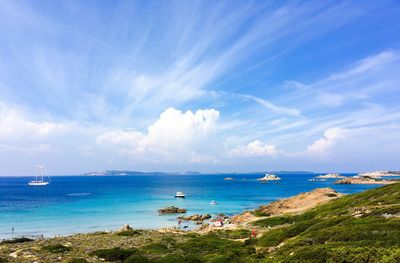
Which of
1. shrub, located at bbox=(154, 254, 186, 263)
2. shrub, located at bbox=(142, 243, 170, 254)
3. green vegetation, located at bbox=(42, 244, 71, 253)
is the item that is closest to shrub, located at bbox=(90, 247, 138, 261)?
shrub, located at bbox=(142, 243, 170, 254)


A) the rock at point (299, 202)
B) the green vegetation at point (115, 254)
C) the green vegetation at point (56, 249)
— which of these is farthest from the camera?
the rock at point (299, 202)

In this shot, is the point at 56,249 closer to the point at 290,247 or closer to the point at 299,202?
the point at 290,247

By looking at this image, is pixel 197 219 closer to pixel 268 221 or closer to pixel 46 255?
pixel 268 221

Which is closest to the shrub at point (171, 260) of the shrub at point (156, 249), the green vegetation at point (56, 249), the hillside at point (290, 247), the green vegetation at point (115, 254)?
the hillside at point (290, 247)

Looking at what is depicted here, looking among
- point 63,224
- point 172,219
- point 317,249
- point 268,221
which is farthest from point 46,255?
point 172,219

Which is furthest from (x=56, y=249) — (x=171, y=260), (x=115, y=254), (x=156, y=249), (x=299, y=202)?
(x=299, y=202)

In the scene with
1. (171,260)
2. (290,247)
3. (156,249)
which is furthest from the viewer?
(156,249)

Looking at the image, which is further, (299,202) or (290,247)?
(299,202)

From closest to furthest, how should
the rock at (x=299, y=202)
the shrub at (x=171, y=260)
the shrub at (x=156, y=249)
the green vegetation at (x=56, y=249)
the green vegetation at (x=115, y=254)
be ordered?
the shrub at (x=171, y=260) → the green vegetation at (x=115, y=254) → the shrub at (x=156, y=249) → the green vegetation at (x=56, y=249) → the rock at (x=299, y=202)

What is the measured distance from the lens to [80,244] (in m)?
40.1

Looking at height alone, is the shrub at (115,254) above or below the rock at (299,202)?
above

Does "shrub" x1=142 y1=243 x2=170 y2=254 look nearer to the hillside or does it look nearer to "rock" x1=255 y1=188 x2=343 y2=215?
the hillside

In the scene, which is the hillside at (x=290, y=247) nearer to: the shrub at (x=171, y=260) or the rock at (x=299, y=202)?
the shrub at (x=171, y=260)

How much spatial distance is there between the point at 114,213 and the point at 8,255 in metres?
65.4
